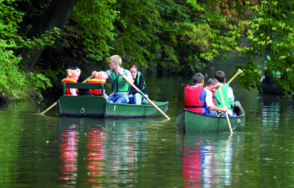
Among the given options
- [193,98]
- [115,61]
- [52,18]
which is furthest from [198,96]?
[52,18]

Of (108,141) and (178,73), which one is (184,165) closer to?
(108,141)

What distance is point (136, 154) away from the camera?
9.47m

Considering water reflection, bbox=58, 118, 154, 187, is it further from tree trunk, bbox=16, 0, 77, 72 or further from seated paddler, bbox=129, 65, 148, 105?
tree trunk, bbox=16, 0, 77, 72

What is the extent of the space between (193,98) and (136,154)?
3.00 m

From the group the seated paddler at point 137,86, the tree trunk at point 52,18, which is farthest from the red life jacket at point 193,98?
the tree trunk at point 52,18

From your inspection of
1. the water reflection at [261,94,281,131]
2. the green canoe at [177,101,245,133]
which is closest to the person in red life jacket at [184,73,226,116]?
the green canoe at [177,101,245,133]

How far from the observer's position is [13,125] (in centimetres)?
1339

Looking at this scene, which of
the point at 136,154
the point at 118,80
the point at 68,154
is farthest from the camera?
the point at 118,80

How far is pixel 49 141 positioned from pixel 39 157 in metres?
1.89

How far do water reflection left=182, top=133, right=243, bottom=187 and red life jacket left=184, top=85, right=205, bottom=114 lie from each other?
0.60m

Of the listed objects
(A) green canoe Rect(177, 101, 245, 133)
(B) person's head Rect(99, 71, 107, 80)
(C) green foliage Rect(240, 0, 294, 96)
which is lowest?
(A) green canoe Rect(177, 101, 245, 133)

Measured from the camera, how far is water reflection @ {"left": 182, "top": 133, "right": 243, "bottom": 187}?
24.4ft

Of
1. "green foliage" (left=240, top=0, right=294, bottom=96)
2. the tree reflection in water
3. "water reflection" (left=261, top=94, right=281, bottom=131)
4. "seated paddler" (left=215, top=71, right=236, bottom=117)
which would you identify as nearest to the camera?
the tree reflection in water

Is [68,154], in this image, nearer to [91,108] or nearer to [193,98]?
[193,98]
